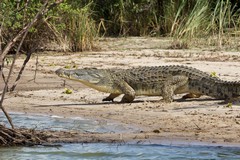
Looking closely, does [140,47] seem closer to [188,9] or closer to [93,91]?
[188,9]

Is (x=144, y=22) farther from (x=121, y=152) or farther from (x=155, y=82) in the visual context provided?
(x=121, y=152)

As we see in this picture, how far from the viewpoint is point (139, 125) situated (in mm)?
10516

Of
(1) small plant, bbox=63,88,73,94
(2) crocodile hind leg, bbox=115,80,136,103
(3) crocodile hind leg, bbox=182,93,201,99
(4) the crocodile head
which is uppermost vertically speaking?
(4) the crocodile head

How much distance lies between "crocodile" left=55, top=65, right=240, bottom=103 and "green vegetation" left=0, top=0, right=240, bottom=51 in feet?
11.5

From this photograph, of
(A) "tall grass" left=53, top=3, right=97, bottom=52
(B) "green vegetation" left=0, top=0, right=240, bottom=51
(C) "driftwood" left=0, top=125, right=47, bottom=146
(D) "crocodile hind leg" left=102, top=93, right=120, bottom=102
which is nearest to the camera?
(C) "driftwood" left=0, top=125, right=47, bottom=146

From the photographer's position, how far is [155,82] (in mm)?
12359

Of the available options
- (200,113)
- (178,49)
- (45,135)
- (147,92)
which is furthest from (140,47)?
(45,135)

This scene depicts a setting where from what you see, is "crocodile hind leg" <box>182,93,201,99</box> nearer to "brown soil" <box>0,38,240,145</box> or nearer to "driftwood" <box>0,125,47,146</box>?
"brown soil" <box>0,38,240,145</box>

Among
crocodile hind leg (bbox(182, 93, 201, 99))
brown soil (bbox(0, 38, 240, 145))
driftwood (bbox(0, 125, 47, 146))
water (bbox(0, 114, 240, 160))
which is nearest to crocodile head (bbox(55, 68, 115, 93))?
brown soil (bbox(0, 38, 240, 145))

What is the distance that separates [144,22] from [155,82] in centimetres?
938

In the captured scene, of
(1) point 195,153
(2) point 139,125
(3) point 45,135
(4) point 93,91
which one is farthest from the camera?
(4) point 93,91

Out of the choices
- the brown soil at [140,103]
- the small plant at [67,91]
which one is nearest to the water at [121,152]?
the brown soil at [140,103]

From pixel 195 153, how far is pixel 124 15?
521 inches

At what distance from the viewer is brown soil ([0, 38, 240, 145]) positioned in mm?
9789
